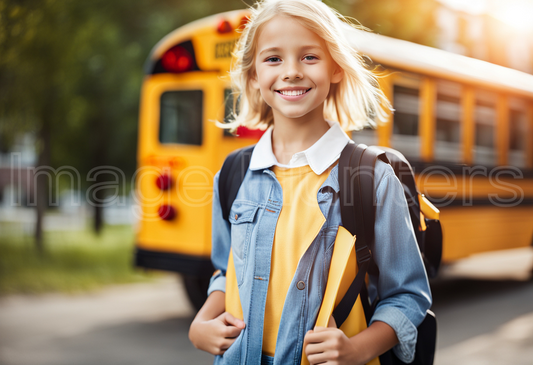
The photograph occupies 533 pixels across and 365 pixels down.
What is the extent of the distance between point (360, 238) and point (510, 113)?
497cm

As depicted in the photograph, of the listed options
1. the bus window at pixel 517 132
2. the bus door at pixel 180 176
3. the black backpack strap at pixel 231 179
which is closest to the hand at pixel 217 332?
the black backpack strap at pixel 231 179

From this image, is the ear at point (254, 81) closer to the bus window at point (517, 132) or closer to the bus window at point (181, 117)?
the bus window at point (181, 117)

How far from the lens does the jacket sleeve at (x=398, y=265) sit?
48.2 inches

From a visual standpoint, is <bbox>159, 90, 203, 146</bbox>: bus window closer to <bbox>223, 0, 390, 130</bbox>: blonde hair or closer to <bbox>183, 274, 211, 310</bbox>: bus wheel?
<bbox>183, 274, 211, 310</bbox>: bus wheel

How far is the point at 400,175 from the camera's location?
4.62ft

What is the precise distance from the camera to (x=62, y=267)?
23.5 feet

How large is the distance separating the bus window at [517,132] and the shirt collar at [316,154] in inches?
191

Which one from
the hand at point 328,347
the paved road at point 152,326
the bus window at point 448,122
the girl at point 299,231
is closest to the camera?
the hand at point 328,347

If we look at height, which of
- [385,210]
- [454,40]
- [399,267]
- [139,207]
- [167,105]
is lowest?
[139,207]

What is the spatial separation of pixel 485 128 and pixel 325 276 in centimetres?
477

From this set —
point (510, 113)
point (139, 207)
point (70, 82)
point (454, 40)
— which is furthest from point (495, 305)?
point (70, 82)

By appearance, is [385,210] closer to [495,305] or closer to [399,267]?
[399,267]

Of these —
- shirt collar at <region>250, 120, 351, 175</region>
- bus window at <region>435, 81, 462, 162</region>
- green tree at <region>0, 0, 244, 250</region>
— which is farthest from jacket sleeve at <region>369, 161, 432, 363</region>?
green tree at <region>0, 0, 244, 250</region>

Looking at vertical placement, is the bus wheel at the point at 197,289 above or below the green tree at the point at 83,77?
below
